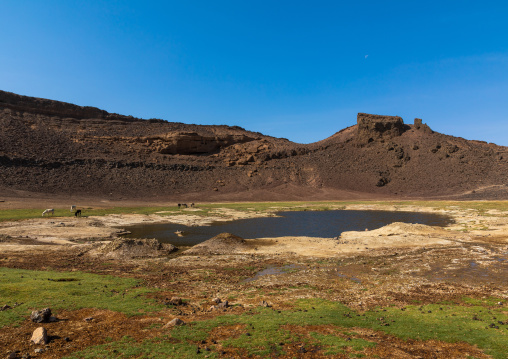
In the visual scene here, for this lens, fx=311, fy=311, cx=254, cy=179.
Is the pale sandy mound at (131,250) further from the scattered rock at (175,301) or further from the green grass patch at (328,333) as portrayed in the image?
the green grass patch at (328,333)

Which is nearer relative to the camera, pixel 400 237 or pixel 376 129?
pixel 400 237

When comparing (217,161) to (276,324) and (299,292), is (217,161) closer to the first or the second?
(299,292)

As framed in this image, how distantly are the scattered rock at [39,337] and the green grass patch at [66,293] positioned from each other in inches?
65.5

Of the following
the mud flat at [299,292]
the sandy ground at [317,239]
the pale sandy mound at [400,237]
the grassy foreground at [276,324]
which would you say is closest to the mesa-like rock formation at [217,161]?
the sandy ground at [317,239]

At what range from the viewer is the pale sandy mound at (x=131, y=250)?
22509 mm

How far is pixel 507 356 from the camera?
26.1 ft

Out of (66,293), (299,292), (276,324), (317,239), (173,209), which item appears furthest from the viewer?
(173,209)

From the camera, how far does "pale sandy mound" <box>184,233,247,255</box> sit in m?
24.5

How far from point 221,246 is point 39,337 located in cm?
1767

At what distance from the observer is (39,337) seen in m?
8.41

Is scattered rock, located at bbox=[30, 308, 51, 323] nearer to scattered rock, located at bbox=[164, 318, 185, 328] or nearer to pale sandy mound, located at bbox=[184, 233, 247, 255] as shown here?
scattered rock, located at bbox=[164, 318, 185, 328]

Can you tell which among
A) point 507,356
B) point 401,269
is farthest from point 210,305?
point 401,269

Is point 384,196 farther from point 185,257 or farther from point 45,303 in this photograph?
point 45,303

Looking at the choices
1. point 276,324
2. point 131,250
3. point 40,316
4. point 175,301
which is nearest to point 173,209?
point 131,250
